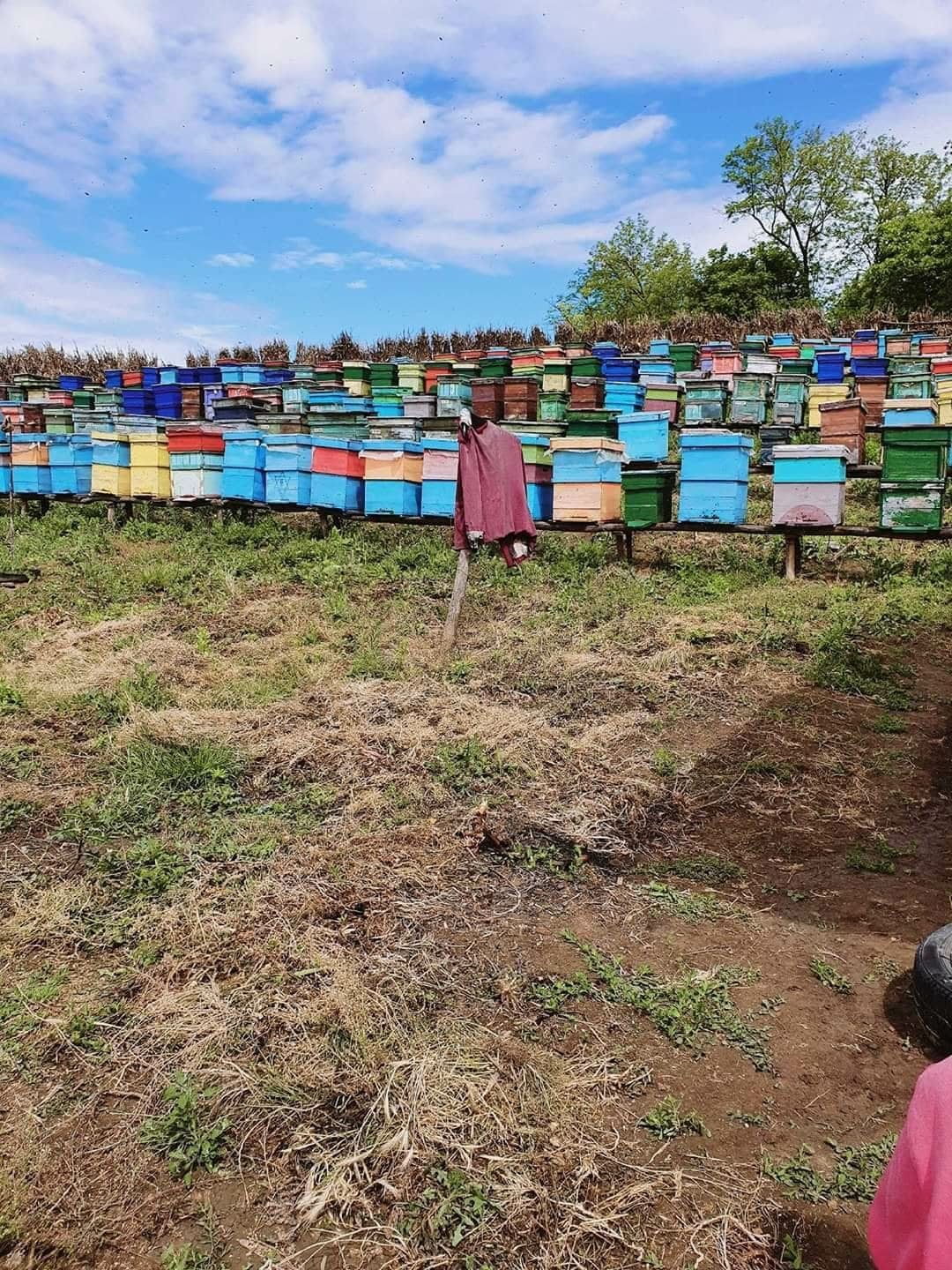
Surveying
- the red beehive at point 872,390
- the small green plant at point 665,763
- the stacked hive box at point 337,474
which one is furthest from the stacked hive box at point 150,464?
the red beehive at point 872,390

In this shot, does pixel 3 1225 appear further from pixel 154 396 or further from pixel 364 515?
→ pixel 154 396

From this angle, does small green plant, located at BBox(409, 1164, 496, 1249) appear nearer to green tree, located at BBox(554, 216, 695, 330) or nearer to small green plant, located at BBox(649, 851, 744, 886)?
small green plant, located at BBox(649, 851, 744, 886)

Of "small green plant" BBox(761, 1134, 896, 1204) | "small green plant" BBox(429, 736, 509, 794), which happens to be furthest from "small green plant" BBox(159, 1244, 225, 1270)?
"small green plant" BBox(429, 736, 509, 794)

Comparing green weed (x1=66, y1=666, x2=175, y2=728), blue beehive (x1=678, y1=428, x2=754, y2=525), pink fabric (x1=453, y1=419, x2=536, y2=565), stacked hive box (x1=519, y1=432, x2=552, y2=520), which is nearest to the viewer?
green weed (x1=66, y1=666, x2=175, y2=728)

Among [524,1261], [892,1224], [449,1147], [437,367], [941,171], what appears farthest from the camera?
[941,171]

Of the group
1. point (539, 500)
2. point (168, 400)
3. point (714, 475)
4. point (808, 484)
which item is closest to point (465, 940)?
point (808, 484)

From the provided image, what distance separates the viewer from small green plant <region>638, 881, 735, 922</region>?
3.57 metres

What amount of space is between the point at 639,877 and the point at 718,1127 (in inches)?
55.7

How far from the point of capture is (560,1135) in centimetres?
240

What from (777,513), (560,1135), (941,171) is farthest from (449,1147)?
(941,171)

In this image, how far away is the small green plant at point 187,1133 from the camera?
2373 mm

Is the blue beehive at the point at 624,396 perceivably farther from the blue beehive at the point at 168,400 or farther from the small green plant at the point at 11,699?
the small green plant at the point at 11,699

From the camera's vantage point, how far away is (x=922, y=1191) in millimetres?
1024

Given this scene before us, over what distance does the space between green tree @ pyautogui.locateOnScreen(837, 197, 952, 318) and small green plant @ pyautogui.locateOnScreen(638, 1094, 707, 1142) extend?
108 feet
